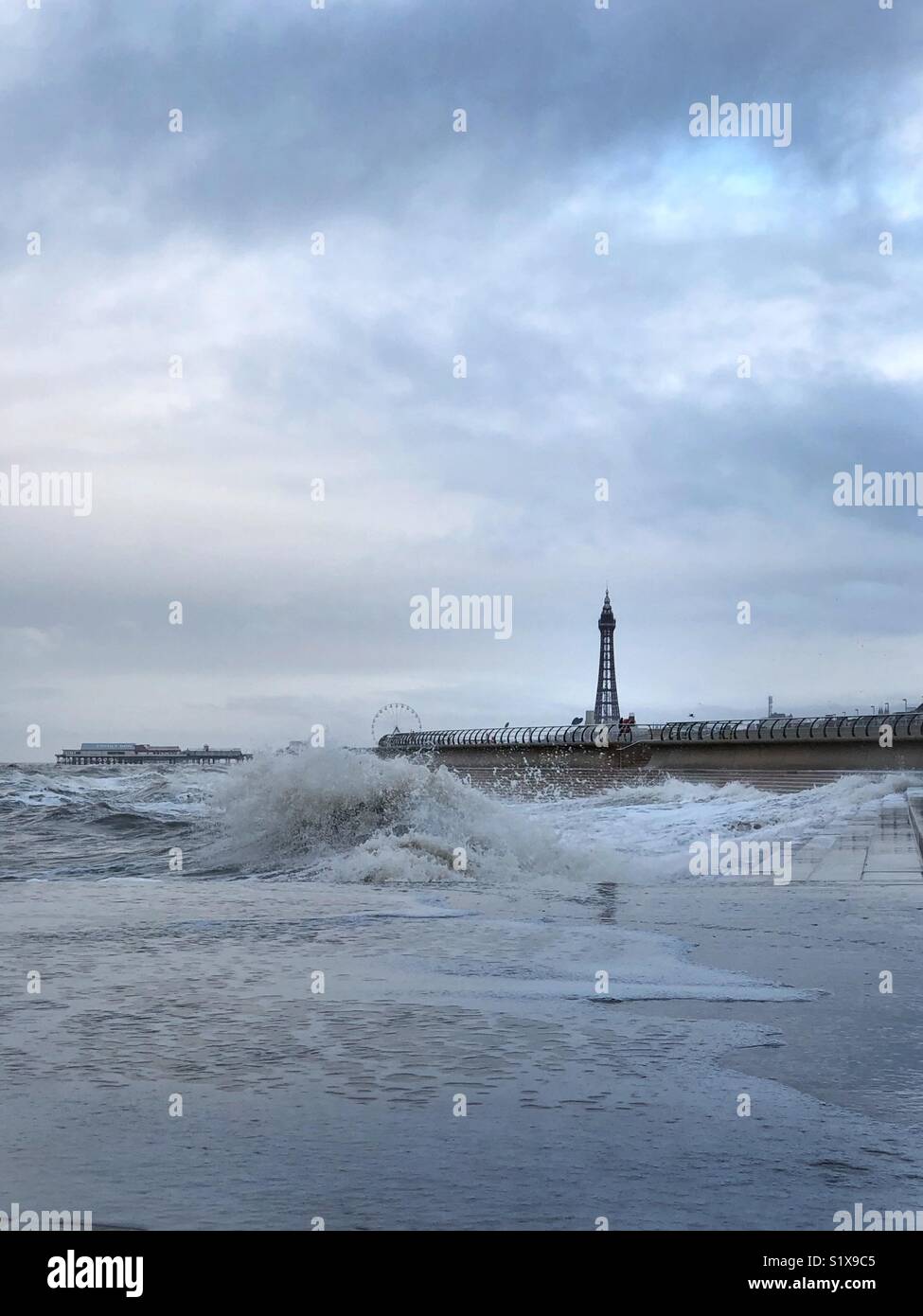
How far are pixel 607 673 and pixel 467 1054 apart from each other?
137562 millimetres

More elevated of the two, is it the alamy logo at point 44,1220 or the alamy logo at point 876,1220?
the alamy logo at point 44,1220

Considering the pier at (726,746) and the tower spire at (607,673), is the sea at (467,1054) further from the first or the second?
the tower spire at (607,673)

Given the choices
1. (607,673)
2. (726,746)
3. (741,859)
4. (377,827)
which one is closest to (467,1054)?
(741,859)

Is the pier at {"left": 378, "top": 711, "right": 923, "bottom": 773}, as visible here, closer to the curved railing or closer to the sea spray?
the curved railing

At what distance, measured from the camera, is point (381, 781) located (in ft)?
66.4

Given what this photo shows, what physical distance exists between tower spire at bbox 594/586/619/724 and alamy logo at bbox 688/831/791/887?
11786 centimetres

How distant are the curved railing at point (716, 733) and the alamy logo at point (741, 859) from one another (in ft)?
138

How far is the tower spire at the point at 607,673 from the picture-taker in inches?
5433

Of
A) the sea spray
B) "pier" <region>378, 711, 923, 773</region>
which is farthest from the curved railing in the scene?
the sea spray
